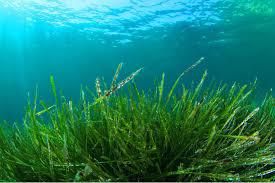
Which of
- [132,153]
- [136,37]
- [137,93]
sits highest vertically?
[137,93]

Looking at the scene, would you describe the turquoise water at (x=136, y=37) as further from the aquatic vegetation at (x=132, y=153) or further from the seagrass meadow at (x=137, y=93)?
the aquatic vegetation at (x=132, y=153)

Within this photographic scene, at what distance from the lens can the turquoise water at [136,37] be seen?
3094cm

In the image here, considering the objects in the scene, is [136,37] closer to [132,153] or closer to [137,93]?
[137,93]

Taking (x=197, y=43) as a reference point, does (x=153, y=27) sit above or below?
above

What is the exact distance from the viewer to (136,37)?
42531mm

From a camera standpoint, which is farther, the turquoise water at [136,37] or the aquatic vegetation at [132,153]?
the turquoise water at [136,37]

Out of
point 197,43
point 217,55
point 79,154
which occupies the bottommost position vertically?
point 217,55

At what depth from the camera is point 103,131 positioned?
2.13 m

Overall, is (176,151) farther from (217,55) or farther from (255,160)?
(217,55)

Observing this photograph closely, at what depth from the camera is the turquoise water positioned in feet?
102

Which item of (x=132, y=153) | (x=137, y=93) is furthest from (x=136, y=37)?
(x=132, y=153)

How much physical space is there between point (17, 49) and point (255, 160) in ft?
198

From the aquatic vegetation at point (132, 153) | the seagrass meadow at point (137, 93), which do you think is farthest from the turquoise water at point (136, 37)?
the aquatic vegetation at point (132, 153)

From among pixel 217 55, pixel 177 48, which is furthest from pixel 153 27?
pixel 217 55
